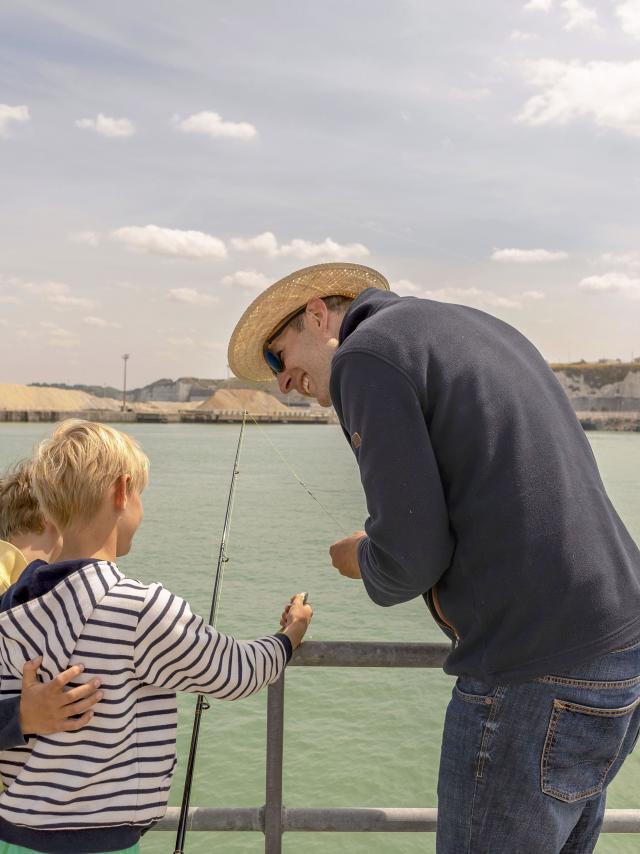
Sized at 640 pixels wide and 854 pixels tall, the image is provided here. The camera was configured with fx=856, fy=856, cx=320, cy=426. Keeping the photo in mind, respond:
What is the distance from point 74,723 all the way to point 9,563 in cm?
56

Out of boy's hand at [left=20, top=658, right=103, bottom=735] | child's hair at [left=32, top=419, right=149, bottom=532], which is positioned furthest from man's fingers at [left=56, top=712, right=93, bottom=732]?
child's hair at [left=32, top=419, right=149, bottom=532]

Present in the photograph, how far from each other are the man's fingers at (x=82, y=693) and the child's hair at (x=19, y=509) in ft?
2.57

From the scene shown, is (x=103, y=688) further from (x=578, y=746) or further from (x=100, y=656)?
(x=578, y=746)

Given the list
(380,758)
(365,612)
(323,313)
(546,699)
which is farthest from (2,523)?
(365,612)

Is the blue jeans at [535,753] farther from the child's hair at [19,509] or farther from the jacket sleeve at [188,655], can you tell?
the child's hair at [19,509]

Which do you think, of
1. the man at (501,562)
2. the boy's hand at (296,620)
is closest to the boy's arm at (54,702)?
the boy's hand at (296,620)

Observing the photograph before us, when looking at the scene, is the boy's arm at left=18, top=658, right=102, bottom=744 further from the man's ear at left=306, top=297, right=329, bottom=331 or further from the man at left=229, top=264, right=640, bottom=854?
the man's ear at left=306, top=297, right=329, bottom=331

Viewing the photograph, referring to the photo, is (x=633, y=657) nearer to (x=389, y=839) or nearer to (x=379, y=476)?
(x=379, y=476)

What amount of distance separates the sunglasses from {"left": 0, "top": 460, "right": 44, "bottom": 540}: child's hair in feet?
2.20

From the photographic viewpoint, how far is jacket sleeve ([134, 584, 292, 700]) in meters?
1.49

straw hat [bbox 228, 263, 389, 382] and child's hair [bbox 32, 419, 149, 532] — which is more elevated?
straw hat [bbox 228, 263, 389, 382]

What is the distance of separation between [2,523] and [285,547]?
14.7m

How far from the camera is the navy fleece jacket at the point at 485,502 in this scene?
4.55 ft

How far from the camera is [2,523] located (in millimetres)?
2191
